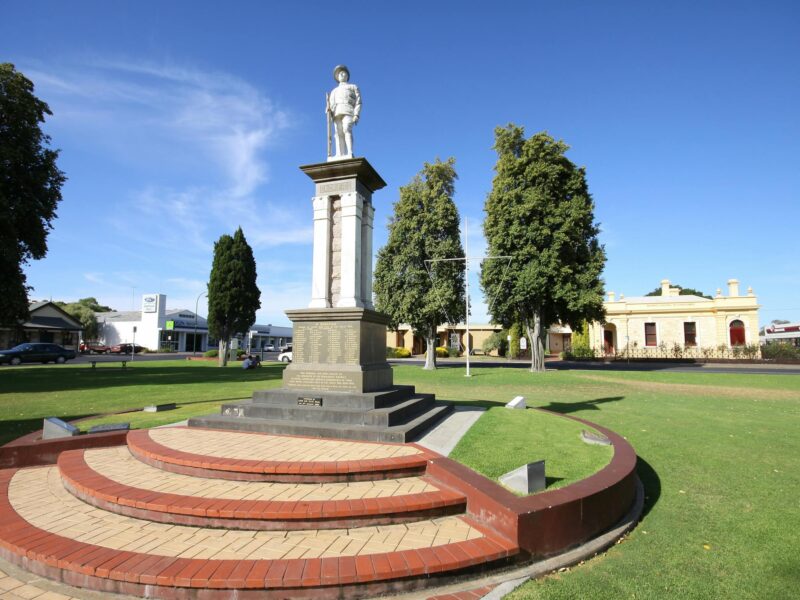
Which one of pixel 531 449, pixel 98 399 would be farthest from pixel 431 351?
pixel 531 449

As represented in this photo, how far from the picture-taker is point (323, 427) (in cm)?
682

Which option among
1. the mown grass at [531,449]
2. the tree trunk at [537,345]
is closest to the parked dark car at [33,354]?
the tree trunk at [537,345]

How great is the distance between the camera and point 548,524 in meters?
4.03

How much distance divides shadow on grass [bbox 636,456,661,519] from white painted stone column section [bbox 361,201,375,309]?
19.8ft

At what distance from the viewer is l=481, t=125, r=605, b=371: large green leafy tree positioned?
26078 mm

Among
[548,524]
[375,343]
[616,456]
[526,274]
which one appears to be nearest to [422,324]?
[526,274]

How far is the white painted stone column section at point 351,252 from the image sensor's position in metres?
9.06

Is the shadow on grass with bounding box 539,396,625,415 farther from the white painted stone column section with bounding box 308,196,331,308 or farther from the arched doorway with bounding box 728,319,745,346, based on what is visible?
the arched doorway with bounding box 728,319,745,346

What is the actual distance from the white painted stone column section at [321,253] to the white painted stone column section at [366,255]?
769mm

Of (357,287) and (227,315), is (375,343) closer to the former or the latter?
(357,287)

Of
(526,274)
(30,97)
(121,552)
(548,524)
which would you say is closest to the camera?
(121,552)

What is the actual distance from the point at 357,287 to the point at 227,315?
3000 cm

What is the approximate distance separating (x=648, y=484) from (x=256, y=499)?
5.60 metres

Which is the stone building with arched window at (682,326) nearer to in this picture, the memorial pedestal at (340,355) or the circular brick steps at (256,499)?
the memorial pedestal at (340,355)
